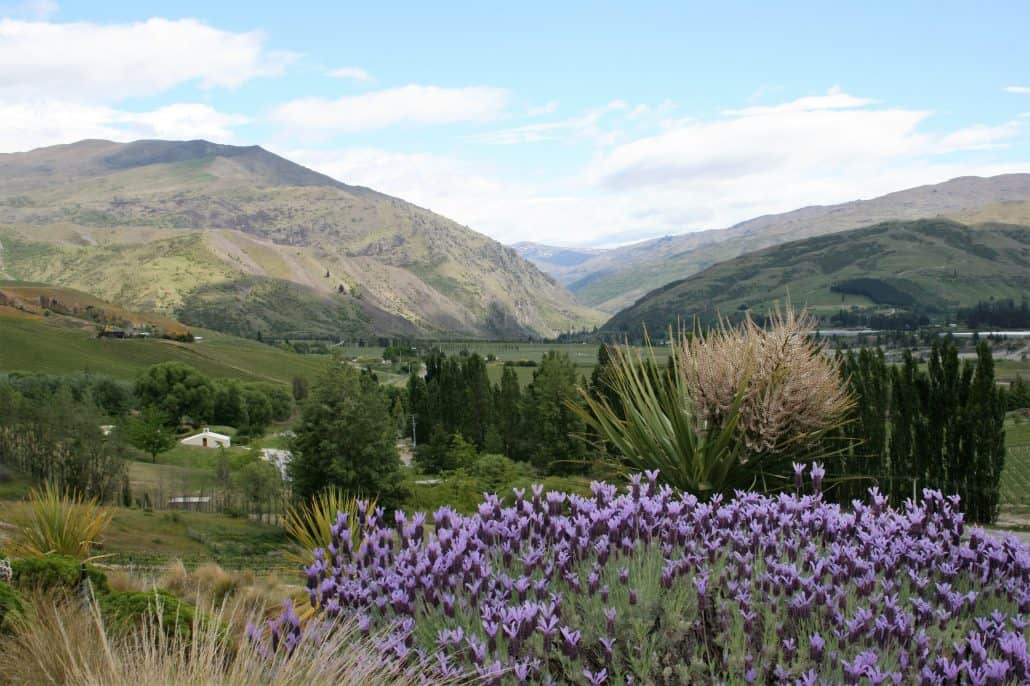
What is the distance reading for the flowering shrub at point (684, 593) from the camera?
2.99m

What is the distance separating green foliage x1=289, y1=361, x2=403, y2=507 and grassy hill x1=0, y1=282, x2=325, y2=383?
78.9 m

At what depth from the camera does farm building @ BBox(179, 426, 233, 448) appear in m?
111

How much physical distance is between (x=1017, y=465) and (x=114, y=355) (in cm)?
14324

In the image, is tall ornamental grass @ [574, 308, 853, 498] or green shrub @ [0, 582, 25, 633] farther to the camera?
tall ornamental grass @ [574, 308, 853, 498]

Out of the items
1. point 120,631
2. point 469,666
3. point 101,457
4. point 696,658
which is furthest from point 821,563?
point 101,457

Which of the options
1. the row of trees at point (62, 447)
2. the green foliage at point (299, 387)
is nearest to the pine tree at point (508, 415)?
the row of trees at point (62, 447)

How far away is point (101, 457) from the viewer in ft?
215

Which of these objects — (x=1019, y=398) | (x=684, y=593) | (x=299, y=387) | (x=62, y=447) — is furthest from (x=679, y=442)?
(x=299, y=387)

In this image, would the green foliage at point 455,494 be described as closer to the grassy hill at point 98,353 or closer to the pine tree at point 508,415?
the pine tree at point 508,415

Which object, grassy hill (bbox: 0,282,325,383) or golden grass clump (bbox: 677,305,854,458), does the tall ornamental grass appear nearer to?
golden grass clump (bbox: 677,305,854,458)

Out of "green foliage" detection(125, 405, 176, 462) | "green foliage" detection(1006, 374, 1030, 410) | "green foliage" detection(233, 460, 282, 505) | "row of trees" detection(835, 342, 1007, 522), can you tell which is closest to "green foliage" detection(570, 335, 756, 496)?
"row of trees" detection(835, 342, 1007, 522)

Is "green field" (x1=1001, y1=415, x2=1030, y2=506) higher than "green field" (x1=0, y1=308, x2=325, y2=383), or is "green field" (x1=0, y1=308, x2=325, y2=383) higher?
"green field" (x1=0, y1=308, x2=325, y2=383)

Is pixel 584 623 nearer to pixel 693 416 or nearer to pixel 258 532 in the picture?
pixel 693 416

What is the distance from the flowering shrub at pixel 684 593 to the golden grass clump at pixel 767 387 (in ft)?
11.6
